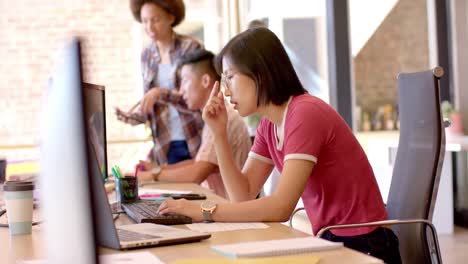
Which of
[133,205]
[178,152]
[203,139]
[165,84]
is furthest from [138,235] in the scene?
[165,84]

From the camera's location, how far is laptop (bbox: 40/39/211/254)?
1.89ft

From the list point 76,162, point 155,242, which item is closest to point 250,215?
point 155,242

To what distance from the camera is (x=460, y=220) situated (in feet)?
17.5

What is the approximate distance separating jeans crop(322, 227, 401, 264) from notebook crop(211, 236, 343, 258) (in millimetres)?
520

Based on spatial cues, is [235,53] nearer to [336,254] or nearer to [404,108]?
[404,108]

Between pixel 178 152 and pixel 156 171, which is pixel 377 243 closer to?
pixel 156 171

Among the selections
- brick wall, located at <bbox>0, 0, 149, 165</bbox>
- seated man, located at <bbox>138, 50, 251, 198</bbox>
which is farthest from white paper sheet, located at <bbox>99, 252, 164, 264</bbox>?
brick wall, located at <bbox>0, 0, 149, 165</bbox>

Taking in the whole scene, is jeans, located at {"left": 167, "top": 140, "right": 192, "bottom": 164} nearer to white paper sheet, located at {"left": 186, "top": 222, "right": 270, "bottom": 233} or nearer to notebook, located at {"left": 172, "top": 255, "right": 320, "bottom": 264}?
white paper sheet, located at {"left": 186, "top": 222, "right": 270, "bottom": 233}

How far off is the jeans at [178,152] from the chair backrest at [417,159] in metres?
1.48

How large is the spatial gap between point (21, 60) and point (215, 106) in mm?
4470

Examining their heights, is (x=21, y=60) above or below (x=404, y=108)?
above

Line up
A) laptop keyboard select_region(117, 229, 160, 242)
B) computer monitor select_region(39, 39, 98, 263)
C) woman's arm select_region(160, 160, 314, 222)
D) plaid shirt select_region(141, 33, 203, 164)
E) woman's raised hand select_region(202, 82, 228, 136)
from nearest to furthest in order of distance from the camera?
computer monitor select_region(39, 39, 98, 263) → laptop keyboard select_region(117, 229, 160, 242) → woman's arm select_region(160, 160, 314, 222) → woman's raised hand select_region(202, 82, 228, 136) → plaid shirt select_region(141, 33, 203, 164)

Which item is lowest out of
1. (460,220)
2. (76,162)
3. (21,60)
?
(460,220)

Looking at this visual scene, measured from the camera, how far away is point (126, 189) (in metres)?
2.25
